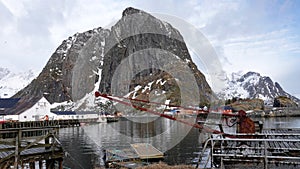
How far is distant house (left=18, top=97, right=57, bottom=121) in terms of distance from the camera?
10501 cm

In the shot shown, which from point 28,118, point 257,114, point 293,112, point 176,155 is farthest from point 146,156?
point 293,112

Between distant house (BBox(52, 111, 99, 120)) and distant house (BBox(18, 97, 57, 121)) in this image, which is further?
distant house (BBox(52, 111, 99, 120))

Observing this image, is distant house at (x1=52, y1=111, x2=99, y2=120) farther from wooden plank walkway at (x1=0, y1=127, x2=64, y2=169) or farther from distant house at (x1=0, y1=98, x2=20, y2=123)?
wooden plank walkway at (x1=0, y1=127, x2=64, y2=169)

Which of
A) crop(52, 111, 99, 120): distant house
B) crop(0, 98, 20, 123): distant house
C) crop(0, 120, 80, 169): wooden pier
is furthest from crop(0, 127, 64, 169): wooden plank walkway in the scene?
crop(52, 111, 99, 120): distant house

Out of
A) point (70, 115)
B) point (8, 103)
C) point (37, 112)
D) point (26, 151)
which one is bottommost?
point (70, 115)

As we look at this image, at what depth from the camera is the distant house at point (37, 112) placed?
105m

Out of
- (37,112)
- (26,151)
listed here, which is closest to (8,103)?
(37,112)

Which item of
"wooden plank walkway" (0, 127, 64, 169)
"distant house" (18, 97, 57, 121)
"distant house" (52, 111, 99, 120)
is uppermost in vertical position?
"wooden plank walkway" (0, 127, 64, 169)

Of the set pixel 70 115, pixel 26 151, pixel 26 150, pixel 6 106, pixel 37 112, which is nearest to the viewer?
pixel 26 151

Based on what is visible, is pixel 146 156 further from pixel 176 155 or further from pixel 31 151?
pixel 31 151

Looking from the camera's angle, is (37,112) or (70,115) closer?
(37,112)

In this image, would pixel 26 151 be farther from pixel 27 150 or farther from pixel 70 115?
pixel 70 115

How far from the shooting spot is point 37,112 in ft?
358

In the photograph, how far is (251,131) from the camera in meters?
16.3
